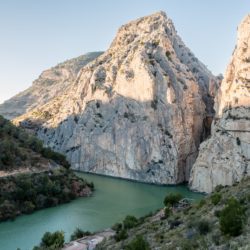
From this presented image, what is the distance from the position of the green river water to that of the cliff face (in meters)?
4.31

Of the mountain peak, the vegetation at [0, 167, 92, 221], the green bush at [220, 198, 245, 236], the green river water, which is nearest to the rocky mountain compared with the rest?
the mountain peak

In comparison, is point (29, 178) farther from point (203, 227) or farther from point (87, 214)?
point (203, 227)

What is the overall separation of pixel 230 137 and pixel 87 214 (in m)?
28.7

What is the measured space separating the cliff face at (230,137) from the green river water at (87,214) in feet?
14.1

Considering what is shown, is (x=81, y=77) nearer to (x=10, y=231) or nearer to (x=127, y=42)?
(x=127, y=42)

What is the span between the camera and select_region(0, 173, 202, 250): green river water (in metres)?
41.0

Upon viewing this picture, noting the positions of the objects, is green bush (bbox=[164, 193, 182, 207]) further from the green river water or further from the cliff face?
the cliff face

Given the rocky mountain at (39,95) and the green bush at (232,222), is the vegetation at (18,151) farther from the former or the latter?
the rocky mountain at (39,95)

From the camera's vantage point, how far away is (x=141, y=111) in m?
88.1

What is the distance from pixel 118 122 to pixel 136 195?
29476 mm

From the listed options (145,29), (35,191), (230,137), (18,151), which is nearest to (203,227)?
(35,191)

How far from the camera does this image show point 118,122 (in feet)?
302

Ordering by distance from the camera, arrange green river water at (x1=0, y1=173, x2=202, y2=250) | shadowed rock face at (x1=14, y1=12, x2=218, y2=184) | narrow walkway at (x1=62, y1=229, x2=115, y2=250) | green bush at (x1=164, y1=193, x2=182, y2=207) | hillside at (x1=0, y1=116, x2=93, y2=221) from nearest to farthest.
→ narrow walkway at (x1=62, y1=229, x2=115, y2=250)
green bush at (x1=164, y1=193, x2=182, y2=207)
green river water at (x1=0, y1=173, x2=202, y2=250)
hillside at (x1=0, y1=116, x2=93, y2=221)
shadowed rock face at (x1=14, y1=12, x2=218, y2=184)

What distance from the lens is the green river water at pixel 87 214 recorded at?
41022 mm
